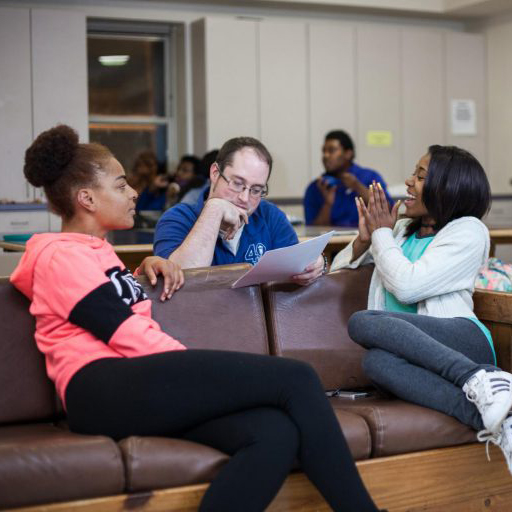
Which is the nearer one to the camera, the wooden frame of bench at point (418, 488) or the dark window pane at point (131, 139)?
the wooden frame of bench at point (418, 488)

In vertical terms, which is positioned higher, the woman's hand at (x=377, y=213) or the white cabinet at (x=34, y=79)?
the white cabinet at (x=34, y=79)

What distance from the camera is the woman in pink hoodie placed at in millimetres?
1780

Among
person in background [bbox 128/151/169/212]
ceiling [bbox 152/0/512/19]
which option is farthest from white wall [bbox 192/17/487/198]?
person in background [bbox 128/151/169/212]

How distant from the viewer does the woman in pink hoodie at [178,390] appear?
1780 mm

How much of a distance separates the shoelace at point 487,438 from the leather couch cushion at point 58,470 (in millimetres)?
923

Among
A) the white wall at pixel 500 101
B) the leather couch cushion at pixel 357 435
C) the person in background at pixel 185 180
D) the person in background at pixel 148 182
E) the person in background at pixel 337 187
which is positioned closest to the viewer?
the leather couch cushion at pixel 357 435

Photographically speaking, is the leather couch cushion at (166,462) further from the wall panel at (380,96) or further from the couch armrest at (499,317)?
the wall panel at (380,96)

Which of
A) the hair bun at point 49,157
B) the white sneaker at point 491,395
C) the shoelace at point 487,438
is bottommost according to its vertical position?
the shoelace at point 487,438

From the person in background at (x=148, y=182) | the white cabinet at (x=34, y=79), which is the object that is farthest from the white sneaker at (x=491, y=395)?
the white cabinet at (x=34, y=79)

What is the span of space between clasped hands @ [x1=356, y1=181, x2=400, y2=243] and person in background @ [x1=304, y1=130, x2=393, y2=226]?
2740 millimetres

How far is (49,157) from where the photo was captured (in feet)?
6.77

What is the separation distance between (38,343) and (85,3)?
5.34 metres

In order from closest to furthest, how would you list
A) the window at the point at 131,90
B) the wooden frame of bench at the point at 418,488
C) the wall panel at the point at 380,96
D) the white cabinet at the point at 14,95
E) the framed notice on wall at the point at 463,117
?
1. the wooden frame of bench at the point at 418,488
2. the white cabinet at the point at 14,95
3. the window at the point at 131,90
4. the wall panel at the point at 380,96
5. the framed notice on wall at the point at 463,117

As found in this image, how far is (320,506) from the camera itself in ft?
6.59
